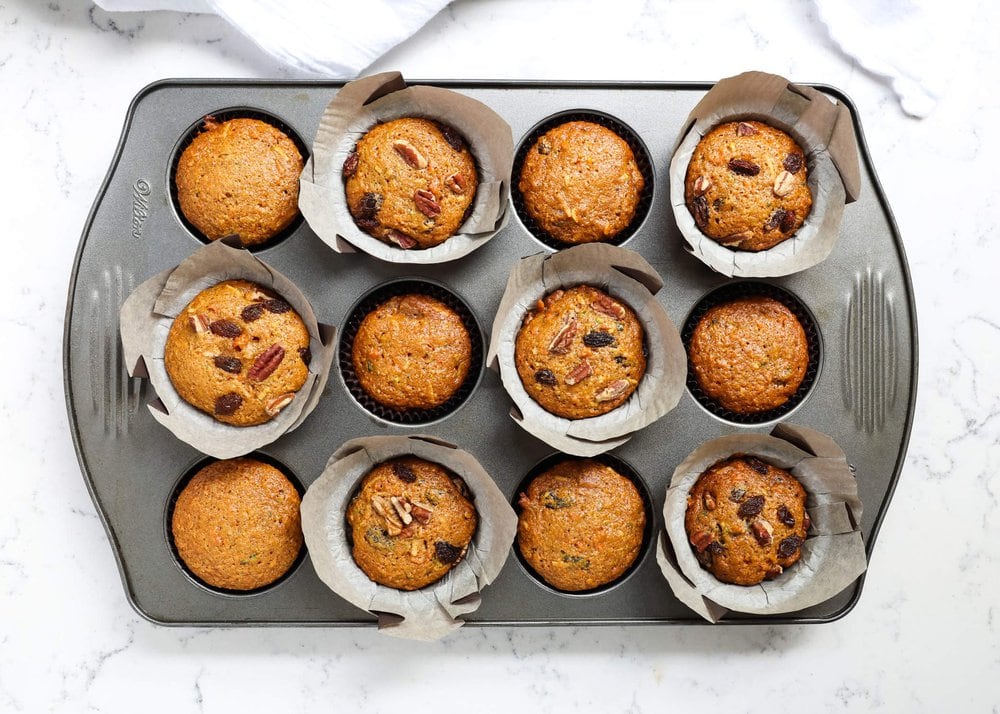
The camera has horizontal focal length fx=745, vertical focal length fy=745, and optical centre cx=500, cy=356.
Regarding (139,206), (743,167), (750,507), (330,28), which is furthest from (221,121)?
(750,507)

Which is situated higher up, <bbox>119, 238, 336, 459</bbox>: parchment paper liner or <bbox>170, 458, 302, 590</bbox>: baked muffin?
<bbox>119, 238, 336, 459</bbox>: parchment paper liner

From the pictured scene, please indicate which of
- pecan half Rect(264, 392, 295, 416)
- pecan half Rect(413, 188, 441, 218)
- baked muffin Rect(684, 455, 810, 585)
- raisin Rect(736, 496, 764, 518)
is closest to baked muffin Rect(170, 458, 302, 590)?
pecan half Rect(264, 392, 295, 416)

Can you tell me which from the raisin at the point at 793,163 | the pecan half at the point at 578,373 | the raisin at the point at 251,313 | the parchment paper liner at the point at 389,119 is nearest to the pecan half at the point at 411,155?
the parchment paper liner at the point at 389,119

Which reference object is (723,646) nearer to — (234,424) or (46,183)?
(234,424)

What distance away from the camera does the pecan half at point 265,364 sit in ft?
7.30

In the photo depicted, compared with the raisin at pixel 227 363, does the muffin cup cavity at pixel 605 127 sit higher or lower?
higher

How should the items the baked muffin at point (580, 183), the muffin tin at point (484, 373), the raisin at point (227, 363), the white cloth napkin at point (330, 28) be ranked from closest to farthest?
1. the raisin at point (227, 363)
2. the baked muffin at point (580, 183)
3. the muffin tin at point (484, 373)
4. the white cloth napkin at point (330, 28)

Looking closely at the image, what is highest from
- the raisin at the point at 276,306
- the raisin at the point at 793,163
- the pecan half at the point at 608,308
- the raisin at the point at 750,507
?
the raisin at the point at 793,163

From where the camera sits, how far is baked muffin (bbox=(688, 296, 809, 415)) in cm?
236

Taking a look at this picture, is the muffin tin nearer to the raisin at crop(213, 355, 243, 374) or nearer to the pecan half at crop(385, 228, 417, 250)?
the pecan half at crop(385, 228, 417, 250)

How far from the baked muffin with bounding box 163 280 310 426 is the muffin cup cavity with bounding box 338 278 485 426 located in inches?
6.7

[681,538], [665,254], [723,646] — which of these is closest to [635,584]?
[681,538]

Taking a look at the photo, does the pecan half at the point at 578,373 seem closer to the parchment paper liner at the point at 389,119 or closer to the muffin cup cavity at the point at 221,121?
the parchment paper liner at the point at 389,119

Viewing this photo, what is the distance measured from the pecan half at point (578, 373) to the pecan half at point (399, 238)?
639mm
